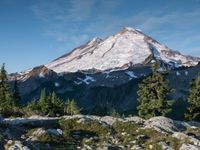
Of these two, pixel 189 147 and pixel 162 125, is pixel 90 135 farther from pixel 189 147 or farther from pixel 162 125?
pixel 162 125

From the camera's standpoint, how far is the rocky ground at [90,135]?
94.3 ft

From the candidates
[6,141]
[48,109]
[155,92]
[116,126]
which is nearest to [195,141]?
[116,126]

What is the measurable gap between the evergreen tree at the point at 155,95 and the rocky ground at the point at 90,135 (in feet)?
115

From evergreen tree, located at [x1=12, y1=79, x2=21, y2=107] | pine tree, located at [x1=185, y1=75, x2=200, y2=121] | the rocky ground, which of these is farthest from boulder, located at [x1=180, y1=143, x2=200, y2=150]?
evergreen tree, located at [x1=12, y1=79, x2=21, y2=107]

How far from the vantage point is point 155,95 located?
74.4 meters

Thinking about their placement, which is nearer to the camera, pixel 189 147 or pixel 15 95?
pixel 189 147

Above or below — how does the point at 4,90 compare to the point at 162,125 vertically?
above

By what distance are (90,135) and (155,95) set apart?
43.5 m

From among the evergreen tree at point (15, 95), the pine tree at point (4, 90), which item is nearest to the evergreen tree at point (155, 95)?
the pine tree at point (4, 90)

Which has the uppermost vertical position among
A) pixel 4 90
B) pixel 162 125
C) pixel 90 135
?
pixel 4 90

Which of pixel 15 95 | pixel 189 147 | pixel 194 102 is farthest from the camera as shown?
pixel 15 95

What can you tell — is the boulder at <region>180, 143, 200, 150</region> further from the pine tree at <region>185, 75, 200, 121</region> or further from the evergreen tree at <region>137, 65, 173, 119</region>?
the pine tree at <region>185, 75, 200, 121</region>

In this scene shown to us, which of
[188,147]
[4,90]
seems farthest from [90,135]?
[4,90]

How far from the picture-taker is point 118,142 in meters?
31.1
